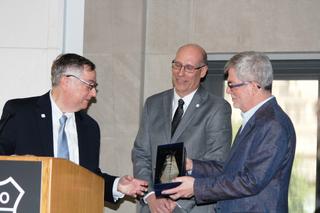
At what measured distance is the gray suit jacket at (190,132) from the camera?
470 cm

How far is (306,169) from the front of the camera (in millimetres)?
6043

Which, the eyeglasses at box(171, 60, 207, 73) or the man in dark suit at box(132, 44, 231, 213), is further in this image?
the eyeglasses at box(171, 60, 207, 73)

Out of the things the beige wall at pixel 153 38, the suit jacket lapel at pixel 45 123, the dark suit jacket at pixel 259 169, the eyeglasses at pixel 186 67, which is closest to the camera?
the dark suit jacket at pixel 259 169

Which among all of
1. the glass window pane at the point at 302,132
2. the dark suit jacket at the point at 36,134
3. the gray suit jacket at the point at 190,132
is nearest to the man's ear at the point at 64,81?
the dark suit jacket at the point at 36,134

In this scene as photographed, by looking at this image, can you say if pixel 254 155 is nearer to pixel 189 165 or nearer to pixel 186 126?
pixel 189 165

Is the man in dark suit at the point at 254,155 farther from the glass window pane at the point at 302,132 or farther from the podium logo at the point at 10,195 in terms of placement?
the glass window pane at the point at 302,132

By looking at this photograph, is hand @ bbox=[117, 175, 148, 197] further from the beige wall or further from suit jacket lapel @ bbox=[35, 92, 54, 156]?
the beige wall

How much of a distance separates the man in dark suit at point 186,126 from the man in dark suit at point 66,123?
39cm

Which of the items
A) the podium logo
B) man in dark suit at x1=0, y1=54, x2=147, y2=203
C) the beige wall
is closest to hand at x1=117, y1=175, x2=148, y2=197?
man in dark suit at x1=0, y1=54, x2=147, y2=203

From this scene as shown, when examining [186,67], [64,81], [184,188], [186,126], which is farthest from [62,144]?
[186,67]

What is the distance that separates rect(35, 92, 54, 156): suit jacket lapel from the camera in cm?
423

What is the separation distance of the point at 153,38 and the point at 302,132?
150cm

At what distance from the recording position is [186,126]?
4754 millimetres

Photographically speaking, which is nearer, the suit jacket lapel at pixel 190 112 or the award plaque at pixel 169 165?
the award plaque at pixel 169 165
